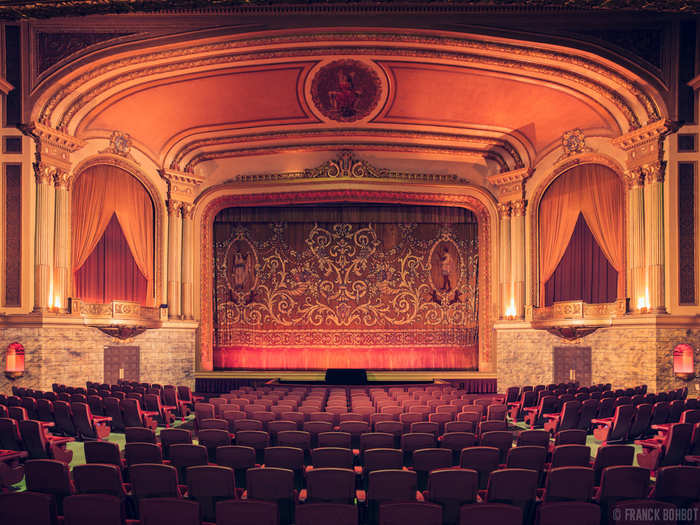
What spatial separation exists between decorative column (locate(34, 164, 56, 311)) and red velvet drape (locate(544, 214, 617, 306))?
14.9 metres

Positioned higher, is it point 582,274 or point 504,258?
point 504,258

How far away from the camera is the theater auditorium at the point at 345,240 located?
24.5ft

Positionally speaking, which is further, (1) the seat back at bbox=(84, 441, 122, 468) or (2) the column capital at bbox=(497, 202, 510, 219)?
(2) the column capital at bbox=(497, 202, 510, 219)

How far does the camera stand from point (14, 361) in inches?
562

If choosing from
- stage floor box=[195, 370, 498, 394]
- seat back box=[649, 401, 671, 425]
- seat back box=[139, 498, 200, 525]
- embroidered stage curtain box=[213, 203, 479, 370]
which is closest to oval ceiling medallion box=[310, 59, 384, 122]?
embroidered stage curtain box=[213, 203, 479, 370]

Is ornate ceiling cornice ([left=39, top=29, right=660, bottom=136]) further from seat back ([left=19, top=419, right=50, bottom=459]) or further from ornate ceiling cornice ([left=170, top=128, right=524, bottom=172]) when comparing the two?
Answer: seat back ([left=19, top=419, right=50, bottom=459])

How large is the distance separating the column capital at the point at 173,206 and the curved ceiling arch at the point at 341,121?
1188 mm

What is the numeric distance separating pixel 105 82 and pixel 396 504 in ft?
49.2

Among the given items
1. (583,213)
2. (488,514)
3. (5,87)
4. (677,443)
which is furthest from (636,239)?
(5,87)

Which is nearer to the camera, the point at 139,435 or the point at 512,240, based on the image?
the point at 139,435

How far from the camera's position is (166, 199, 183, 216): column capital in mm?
19438

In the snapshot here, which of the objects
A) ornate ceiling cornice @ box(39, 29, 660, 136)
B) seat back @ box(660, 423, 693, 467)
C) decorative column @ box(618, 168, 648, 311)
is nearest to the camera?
seat back @ box(660, 423, 693, 467)

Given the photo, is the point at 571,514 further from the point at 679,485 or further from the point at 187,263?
the point at 187,263

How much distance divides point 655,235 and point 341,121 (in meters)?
9.61
